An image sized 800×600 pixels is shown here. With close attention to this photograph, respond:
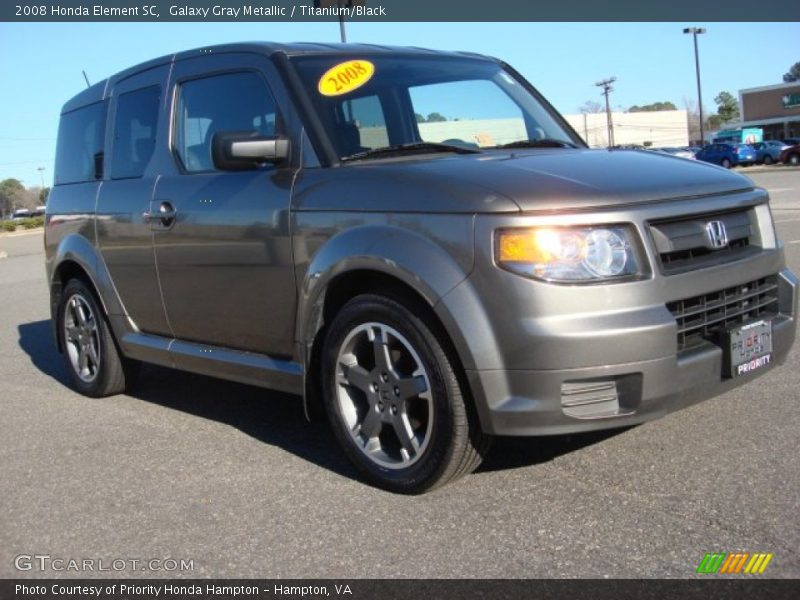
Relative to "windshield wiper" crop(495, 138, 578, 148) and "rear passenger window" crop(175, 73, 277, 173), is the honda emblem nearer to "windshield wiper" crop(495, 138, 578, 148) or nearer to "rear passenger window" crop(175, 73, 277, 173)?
"windshield wiper" crop(495, 138, 578, 148)

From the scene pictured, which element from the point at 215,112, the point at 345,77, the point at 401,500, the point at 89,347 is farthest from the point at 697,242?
the point at 89,347

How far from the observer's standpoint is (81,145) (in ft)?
18.8

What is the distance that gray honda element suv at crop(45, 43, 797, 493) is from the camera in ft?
10.1

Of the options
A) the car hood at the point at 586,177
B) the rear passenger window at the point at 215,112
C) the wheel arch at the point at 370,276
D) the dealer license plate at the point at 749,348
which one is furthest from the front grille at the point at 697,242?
the rear passenger window at the point at 215,112

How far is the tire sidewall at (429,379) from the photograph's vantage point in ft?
10.8

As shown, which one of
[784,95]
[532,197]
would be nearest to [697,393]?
[532,197]

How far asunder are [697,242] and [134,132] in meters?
3.36

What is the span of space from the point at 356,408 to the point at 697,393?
1.42m

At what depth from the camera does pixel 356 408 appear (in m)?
3.75

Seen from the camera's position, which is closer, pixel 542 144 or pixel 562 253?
pixel 562 253

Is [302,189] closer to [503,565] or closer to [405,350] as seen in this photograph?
[405,350]

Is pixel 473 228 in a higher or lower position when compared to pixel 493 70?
lower
